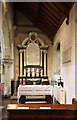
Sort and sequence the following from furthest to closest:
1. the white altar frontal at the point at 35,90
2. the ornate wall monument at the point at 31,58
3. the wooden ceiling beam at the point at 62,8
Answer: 1. the ornate wall monument at the point at 31,58
2. the white altar frontal at the point at 35,90
3. the wooden ceiling beam at the point at 62,8

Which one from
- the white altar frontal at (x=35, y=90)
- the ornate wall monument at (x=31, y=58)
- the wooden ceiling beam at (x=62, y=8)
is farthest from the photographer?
the ornate wall monument at (x=31, y=58)

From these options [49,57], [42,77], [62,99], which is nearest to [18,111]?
[62,99]

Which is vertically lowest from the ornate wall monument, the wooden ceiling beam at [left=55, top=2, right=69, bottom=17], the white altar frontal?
the white altar frontal

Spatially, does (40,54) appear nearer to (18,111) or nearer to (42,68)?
(42,68)

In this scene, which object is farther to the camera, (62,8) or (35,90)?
(35,90)

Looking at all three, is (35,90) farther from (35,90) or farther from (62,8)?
(62,8)

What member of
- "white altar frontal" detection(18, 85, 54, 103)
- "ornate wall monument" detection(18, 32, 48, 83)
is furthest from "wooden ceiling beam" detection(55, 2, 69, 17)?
"ornate wall monument" detection(18, 32, 48, 83)

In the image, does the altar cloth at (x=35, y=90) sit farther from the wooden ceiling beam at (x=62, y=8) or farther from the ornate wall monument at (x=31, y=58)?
the ornate wall monument at (x=31, y=58)

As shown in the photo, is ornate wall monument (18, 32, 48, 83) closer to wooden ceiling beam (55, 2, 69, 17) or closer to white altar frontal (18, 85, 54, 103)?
white altar frontal (18, 85, 54, 103)

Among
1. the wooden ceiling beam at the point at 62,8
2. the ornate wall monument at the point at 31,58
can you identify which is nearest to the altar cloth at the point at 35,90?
the wooden ceiling beam at the point at 62,8

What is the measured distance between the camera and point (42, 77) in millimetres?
10992

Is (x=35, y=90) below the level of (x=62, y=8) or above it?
below

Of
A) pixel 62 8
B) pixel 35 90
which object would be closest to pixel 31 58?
pixel 35 90

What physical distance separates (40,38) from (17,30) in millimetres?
1731
